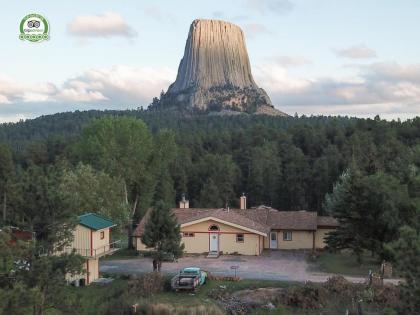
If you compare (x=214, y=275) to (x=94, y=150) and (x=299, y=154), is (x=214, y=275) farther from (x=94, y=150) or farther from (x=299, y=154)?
(x=299, y=154)

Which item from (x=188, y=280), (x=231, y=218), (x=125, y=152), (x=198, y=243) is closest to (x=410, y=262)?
(x=188, y=280)

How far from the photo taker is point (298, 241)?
40000 millimetres

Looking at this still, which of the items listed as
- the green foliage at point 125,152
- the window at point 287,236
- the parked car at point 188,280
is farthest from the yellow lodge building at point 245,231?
the parked car at point 188,280

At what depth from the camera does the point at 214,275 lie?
1180 inches

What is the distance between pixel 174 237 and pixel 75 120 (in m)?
106

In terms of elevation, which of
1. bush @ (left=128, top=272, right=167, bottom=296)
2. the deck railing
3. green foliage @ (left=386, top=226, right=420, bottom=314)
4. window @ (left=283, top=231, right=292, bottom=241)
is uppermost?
green foliage @ (left=386, top=226, right=420, bottom=314)

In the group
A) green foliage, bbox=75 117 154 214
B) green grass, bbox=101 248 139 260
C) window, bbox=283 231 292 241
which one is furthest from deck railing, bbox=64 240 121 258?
window, bbox=283 231 292 241

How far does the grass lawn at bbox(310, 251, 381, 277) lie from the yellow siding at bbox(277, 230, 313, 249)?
234 cm

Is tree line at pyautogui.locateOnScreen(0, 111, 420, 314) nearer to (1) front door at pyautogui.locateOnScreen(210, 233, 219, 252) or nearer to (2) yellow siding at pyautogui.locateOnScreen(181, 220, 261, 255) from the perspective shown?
(2) yellow siding at pyautogui.locateOnScreen(181, 220, 261, 255)

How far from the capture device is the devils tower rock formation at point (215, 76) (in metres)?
153

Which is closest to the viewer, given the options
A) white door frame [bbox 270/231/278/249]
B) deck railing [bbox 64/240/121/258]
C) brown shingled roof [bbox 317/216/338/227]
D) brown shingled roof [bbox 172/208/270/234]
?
Answer: deck railing [bbox 64/240/121/258]

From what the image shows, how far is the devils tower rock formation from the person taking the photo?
15262 centimetres

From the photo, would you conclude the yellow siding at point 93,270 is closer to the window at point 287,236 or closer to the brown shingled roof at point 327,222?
the window at point 287,236

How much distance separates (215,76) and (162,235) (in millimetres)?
134955
